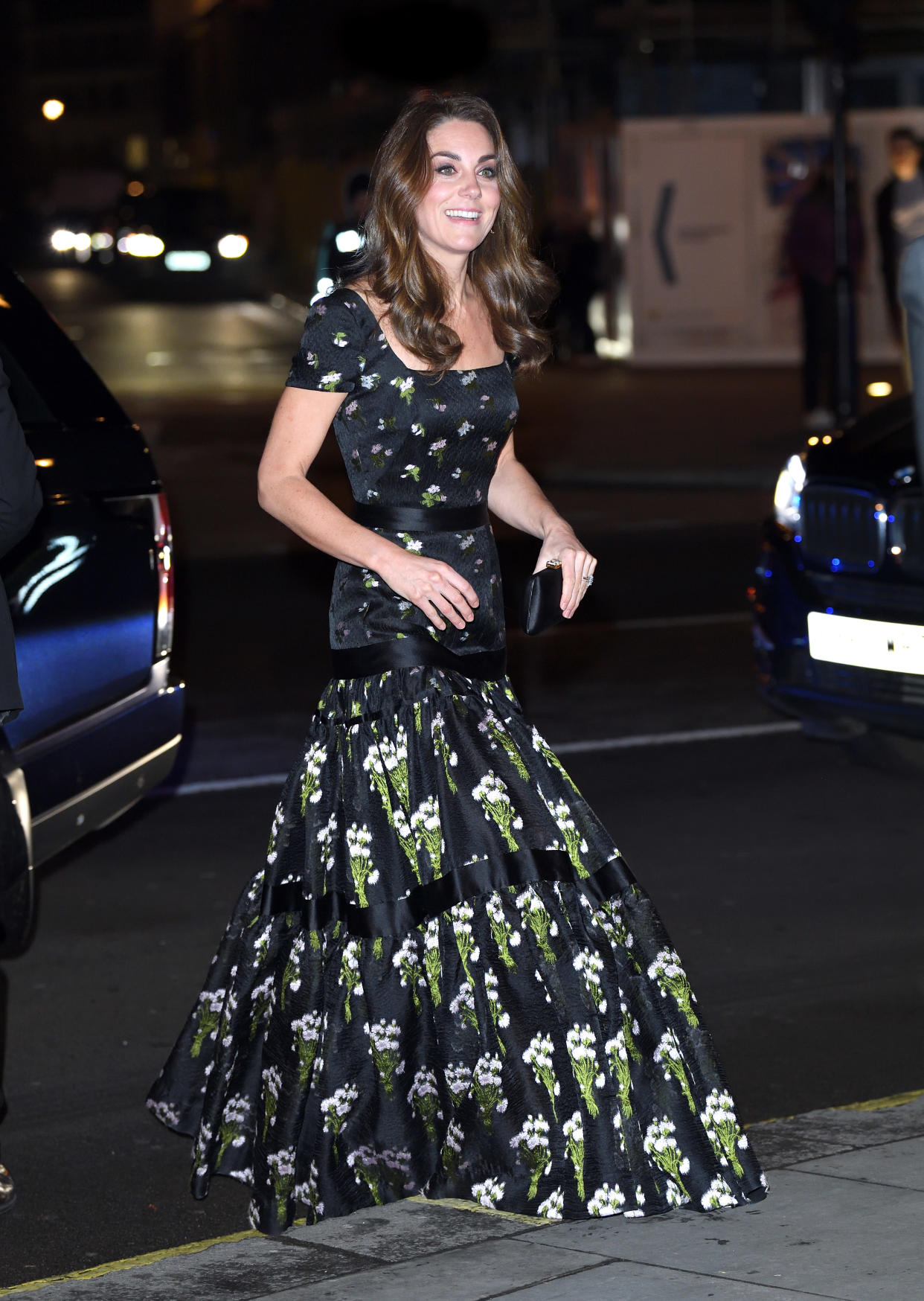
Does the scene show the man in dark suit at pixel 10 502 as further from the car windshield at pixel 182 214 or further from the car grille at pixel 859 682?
the car windshield at pixel 182 214

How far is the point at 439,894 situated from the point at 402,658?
1.41 ft

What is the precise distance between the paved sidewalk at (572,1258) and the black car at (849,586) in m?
3.06

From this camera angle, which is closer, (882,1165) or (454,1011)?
(454,1011)

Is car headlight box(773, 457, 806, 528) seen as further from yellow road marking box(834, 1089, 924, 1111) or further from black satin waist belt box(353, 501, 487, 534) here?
black satin waist belt box(353, 501, 487, 534)

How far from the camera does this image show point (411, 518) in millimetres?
3953

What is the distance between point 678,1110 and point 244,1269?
30.3 inches

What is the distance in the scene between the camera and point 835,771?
8164 mm

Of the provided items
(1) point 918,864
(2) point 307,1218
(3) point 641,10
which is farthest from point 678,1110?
(3) point 641,10

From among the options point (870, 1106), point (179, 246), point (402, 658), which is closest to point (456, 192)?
point (402, 658)

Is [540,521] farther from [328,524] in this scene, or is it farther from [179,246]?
[179,246]

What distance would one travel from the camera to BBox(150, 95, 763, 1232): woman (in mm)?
3762

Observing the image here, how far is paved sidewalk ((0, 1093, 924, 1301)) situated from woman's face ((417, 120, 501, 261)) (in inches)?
66.5

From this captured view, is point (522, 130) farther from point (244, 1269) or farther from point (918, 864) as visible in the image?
point (244, 1269)

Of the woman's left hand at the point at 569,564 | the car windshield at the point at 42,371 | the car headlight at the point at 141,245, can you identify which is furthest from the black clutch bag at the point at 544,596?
the car headlight at the point at 141,245
